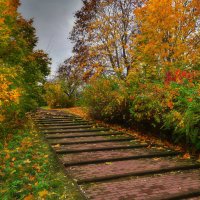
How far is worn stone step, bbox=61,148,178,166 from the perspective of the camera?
233 inches

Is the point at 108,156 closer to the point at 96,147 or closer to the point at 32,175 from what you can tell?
the point at 96,147

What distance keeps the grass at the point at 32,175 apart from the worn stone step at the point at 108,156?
346mm

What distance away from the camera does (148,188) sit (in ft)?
14.6

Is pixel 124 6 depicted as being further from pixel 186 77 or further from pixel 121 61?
pixel 186 77

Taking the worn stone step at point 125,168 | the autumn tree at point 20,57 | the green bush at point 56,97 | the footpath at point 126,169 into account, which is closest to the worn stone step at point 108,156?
the footpath at point 126,169

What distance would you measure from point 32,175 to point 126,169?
179 cm

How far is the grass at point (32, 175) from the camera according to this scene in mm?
4246

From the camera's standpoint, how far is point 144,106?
8414mm

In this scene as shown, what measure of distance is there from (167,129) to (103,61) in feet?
38.3

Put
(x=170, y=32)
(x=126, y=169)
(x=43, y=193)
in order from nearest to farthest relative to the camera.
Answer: (x=43, y=193) → (x=126, y=169) → (x=170, y=32)

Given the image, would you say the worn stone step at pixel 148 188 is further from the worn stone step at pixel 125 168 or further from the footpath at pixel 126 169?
the worn stone step at pixel 125 168

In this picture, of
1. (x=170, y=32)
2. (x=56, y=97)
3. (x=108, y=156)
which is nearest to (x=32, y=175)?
(x=108, y=156)

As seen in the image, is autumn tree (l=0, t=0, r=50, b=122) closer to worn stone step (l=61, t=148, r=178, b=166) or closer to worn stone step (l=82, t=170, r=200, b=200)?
worn stone step (l=61, t=148, r=178, b=166)

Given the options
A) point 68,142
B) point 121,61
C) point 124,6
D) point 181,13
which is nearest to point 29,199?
point 68,142
